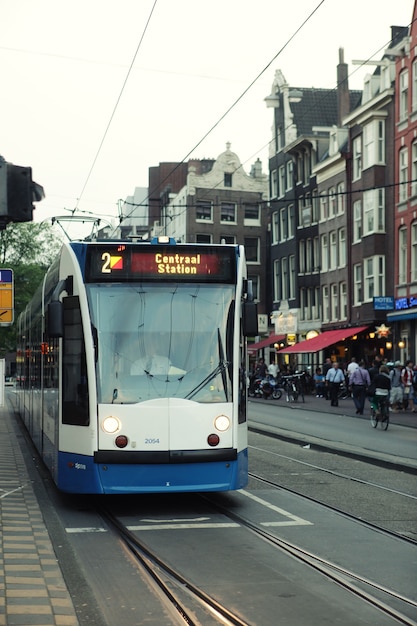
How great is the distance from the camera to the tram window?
1116cm

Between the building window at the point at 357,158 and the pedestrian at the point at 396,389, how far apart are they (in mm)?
18619

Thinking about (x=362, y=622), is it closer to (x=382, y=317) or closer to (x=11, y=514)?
(x=11, y=514)

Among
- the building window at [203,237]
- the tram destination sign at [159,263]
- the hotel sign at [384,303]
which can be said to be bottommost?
the tram destination sign at [159,263]

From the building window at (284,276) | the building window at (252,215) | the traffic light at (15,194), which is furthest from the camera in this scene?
the building window at (252,215)

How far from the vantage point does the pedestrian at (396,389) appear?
3484 cm

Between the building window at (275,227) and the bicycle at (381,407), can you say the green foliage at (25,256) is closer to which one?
the building window at (275,227)

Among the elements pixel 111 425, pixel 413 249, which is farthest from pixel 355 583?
pixel 413 249

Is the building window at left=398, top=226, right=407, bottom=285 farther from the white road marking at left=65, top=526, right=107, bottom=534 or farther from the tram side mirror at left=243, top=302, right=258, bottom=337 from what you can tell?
the white road marking at left=65, top=526, right=107, bottom=534

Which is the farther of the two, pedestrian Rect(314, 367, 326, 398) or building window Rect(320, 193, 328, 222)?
building window Rect(320, 193, 328, 222)

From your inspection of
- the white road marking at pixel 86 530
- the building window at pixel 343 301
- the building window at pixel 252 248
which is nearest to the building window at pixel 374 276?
the building window at pixel 343 301

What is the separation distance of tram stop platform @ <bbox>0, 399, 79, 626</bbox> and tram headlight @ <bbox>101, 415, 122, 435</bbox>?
1064 millimetres

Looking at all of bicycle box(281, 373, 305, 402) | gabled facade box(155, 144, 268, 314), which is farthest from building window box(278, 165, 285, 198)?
bicycle box(281, 373, 305, 402)

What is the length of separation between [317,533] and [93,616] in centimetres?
373

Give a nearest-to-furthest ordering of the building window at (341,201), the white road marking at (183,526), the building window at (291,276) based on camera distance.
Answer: the white road marking at (183,526), the building window at (341,201), the building window at (291,276)
